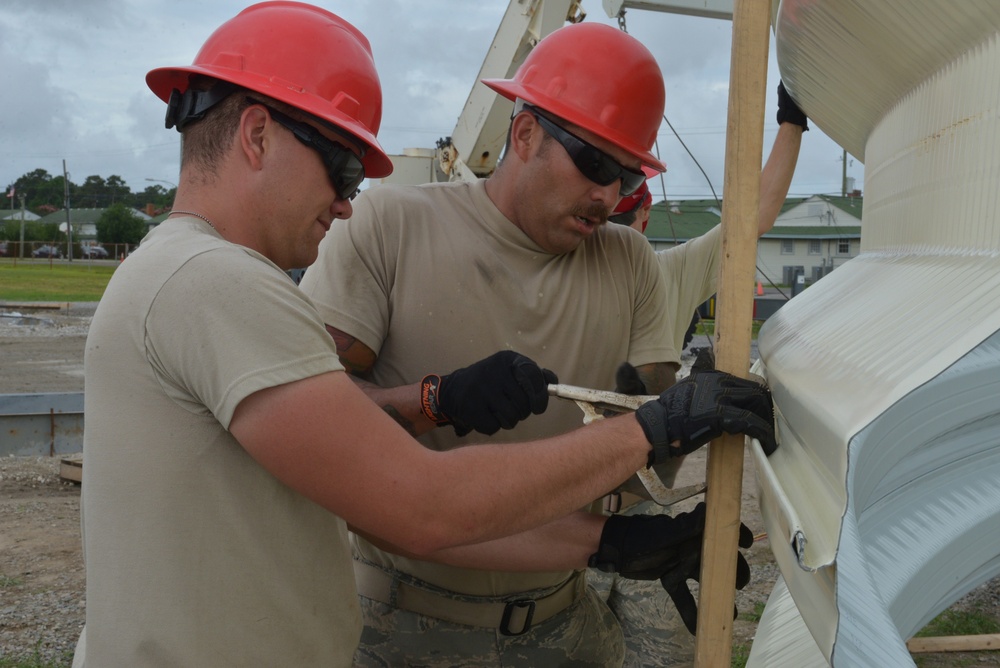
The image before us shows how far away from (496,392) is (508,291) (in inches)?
20.0

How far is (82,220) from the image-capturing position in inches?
3487

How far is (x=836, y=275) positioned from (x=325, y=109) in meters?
1.14

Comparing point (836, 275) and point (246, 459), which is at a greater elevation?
point (836, 275)

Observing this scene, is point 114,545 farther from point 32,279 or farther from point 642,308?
point 32,279

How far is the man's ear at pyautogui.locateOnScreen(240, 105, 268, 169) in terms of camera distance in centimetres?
178

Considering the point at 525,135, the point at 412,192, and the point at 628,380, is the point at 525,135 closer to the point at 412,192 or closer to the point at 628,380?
the point at 412,192

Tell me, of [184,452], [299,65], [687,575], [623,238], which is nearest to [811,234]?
[623,238]

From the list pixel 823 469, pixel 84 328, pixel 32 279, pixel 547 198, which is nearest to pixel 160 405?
pixel 823 469

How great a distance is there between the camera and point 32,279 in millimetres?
36312

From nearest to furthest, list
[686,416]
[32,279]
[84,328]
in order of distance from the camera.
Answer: [686,416] < [84,328] < [32,279]

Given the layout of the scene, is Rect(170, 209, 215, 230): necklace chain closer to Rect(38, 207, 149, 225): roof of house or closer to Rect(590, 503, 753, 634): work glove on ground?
Rect(590, 503, 753, 634): work glove on ground

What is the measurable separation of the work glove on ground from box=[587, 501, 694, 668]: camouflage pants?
6.71ft

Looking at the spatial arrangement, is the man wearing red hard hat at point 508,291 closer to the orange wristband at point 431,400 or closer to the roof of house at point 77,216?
the orange wristband at point 431,400

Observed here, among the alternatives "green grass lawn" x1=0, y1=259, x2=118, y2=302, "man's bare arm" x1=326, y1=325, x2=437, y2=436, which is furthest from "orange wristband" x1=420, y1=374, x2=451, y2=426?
"green grass lawn" x1=0, y1=259, x2=118, y2=302
